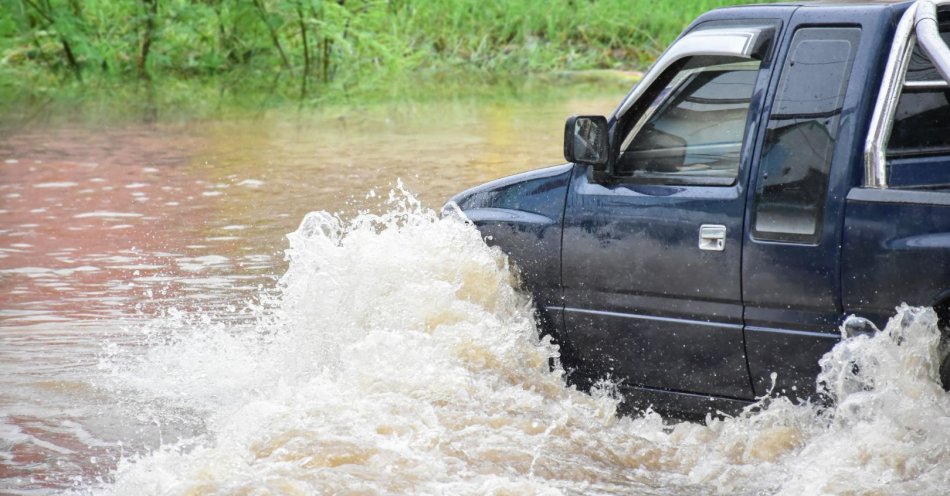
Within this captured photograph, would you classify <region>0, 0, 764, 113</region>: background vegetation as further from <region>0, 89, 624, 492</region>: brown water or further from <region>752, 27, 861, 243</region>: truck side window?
<region>752, 27, 861, 243</region>: truck side window

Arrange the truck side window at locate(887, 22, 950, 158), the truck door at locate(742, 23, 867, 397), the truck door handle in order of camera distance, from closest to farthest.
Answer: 1. the truck door at locate(742, 23, 867, 397)
2. the truck side window at locate(887, 22, 950, 158)
3. the truck door handle

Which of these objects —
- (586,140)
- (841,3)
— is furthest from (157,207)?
(841,3)

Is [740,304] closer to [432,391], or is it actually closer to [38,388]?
[432,391]

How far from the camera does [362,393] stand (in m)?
6.04

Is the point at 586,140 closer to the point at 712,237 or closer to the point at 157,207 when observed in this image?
the point at 712,237

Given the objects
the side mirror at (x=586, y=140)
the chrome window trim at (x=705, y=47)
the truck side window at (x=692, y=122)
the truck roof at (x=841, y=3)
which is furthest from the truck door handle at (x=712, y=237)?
the truck roof at (x=841, y=3)

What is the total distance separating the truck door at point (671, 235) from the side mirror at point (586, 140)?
5.2 inches

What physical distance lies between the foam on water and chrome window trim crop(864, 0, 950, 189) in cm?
52

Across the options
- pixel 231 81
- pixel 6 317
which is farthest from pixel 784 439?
pixel 231 81

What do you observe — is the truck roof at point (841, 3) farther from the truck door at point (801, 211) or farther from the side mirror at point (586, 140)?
the side mirror at point (586, 140)

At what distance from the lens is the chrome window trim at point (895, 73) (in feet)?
16.6

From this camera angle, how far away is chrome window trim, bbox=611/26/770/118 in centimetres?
554

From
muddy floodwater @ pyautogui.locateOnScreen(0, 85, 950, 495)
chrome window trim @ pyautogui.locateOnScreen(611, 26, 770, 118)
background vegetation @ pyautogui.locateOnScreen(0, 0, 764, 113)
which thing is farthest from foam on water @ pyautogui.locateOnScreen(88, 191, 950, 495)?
background vegetation @ pyautogui.locateOnScreen(0, 0, 764, 113)

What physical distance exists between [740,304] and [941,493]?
1.00m
